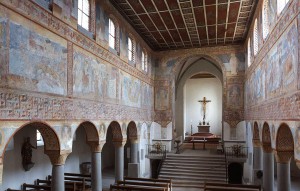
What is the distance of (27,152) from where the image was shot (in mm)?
15438

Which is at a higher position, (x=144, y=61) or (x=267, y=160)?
(x=144, y=61)

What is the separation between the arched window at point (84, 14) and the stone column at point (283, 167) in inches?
387

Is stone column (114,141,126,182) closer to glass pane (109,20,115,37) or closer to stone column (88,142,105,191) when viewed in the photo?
stone column (88,142,105,191)

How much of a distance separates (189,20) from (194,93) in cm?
2082

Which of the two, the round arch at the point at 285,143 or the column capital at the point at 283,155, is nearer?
the round arch at the point at 285,143

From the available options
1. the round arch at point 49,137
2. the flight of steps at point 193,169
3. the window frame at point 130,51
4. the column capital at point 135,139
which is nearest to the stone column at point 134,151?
the column capital at point 135,139

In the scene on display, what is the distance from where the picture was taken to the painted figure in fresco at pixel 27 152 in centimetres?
1534

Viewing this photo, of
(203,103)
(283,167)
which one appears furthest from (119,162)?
(203,103)

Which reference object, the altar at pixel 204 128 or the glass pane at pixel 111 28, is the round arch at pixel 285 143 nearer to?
the glass pane at pixel 111 28

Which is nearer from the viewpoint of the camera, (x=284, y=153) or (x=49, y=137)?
(x=49, y=137)

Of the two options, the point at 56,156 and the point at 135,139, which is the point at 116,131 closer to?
the point at 135,139

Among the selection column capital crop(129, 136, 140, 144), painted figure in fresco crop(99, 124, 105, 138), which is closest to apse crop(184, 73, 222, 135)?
column capital crop(129, 136, 140, 144)

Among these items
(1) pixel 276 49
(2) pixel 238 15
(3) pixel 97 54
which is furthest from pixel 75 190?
(2) pixel 238 15

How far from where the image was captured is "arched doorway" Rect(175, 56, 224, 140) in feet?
97.4
